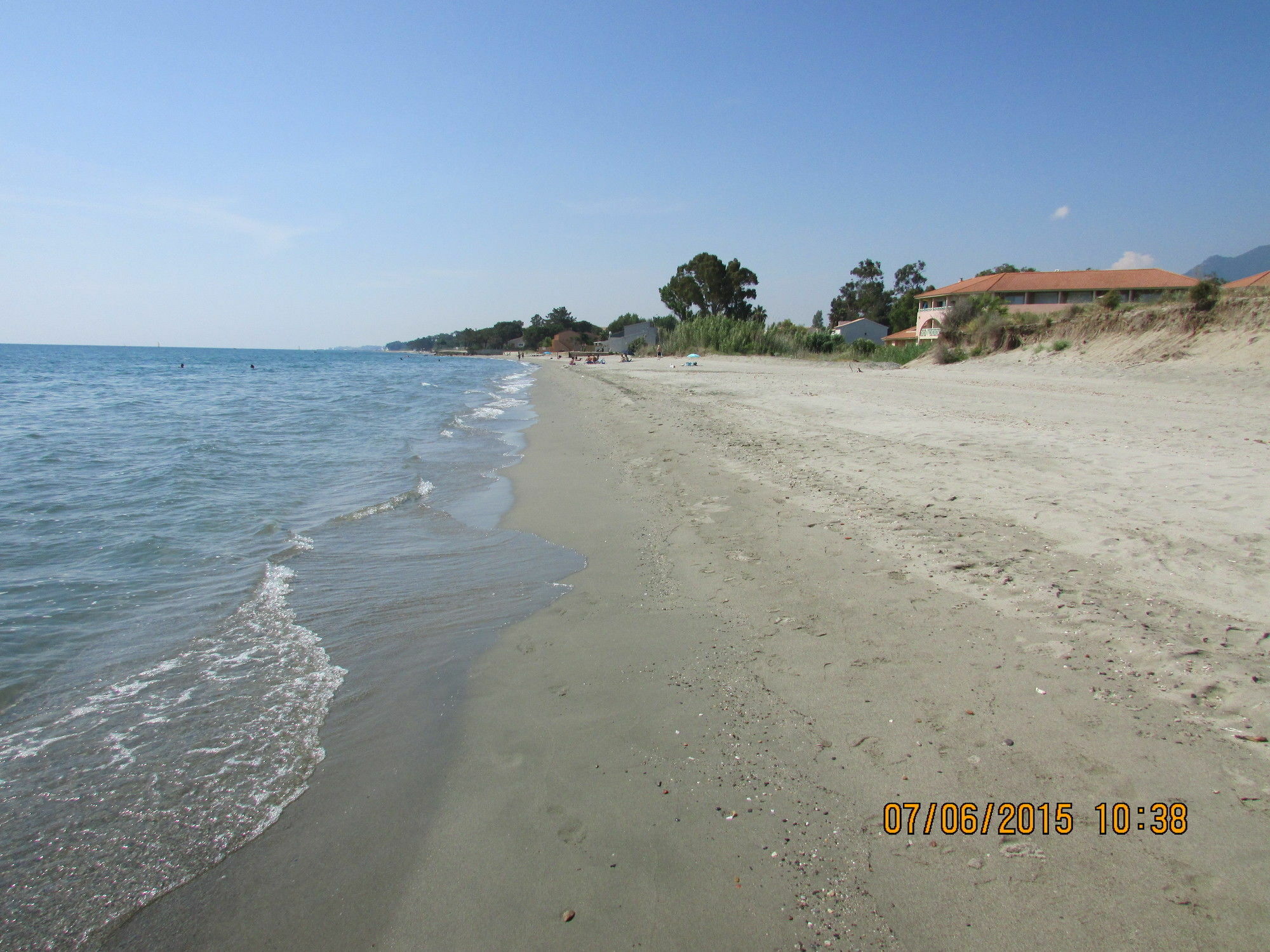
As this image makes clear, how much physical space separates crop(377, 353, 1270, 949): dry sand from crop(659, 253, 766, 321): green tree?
61126 millimetres

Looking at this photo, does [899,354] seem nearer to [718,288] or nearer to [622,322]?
[718,288]

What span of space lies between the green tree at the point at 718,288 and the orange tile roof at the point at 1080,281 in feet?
70.2

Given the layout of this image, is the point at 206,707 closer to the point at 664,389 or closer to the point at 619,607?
the point at 619,607

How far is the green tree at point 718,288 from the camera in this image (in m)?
65.8

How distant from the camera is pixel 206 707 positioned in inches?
146

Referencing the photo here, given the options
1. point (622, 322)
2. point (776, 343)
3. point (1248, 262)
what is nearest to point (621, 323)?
point (622, 322)

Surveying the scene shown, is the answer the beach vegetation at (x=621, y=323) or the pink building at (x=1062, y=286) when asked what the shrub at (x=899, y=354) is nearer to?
the pink building at (x=1062, y=286)

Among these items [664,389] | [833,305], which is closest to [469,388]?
[664,389]

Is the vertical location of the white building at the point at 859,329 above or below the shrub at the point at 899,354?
above

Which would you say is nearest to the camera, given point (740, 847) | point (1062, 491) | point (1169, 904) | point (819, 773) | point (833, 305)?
point (1169, 904)

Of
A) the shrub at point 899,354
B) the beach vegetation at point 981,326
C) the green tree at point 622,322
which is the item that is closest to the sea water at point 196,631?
the beach vegetation at point 981,326

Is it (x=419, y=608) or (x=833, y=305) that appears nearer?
(x=419, y=608)

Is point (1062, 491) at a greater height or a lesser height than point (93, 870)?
greater

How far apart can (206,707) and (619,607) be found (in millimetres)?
2702
